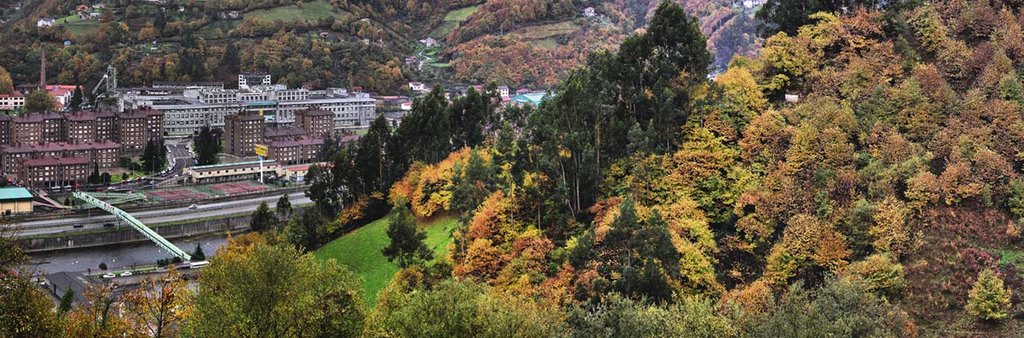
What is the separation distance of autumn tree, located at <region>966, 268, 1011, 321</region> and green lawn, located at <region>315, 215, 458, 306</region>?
53.1 ft

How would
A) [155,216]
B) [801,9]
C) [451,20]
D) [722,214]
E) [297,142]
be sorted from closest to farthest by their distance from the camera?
[722,214] < [801,9] < [155,216] < [297,142] < [451,20]

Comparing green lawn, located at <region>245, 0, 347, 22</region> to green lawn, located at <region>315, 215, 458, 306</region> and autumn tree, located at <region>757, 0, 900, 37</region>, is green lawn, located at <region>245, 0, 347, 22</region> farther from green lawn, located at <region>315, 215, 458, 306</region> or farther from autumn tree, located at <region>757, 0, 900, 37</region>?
autumn tree, located at <region>757, 0, 900, 37</region>

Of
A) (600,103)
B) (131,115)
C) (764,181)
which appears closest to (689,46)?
(600,103)

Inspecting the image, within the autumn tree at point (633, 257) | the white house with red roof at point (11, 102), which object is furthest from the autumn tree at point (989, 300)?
the white house with red roof at point (11, 102)

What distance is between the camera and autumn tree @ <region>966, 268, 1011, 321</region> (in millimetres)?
23484

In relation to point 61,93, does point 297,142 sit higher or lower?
lower

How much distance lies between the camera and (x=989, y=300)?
2359 cm

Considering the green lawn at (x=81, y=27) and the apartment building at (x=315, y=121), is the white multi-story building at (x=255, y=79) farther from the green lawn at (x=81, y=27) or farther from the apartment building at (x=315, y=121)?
the green lawn at (x=81, y=27)

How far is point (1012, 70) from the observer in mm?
31641

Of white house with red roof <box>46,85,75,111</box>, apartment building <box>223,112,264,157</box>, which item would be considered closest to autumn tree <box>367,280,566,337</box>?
apartment building <box>223,112,264,157</box>

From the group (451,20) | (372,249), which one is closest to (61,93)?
(451,20)

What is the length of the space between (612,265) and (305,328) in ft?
28.1

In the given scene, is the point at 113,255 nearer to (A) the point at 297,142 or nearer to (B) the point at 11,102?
(A) the point at 297,142

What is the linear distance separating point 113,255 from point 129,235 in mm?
4187
